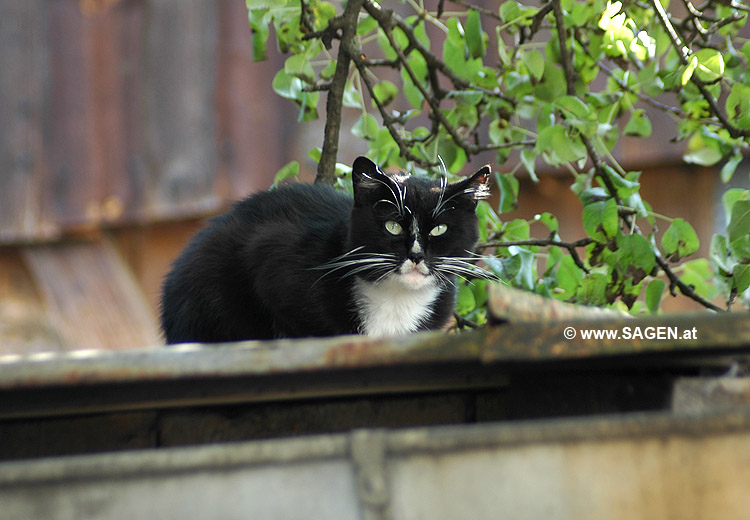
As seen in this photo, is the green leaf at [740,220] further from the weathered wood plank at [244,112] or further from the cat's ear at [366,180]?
the weathered wood plank at [244,112]

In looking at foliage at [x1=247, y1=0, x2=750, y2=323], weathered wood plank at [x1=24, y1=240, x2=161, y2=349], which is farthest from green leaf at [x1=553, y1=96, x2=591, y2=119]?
weathered wood plank at [x1=24, y1=240, x2=161, y2=349]

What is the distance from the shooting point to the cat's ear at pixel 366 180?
1.62 metres

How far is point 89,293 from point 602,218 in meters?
2.35

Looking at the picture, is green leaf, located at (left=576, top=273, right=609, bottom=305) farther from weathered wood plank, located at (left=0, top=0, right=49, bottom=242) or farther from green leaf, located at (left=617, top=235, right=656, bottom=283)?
weathered wood plank, located at (left=0, top=0, right=49, bottom=242)

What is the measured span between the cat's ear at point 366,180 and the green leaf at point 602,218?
39 centimetres

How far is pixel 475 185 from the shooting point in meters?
1.71

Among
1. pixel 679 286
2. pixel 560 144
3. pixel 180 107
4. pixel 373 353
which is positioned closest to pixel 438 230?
pixel 560 144

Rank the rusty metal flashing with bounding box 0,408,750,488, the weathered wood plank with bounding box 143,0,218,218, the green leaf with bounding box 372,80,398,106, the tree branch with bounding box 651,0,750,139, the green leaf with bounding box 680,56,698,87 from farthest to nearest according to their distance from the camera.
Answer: the weathered wood plank with bounding box 143,0,218,218 < the green leaf with bounding box 372,80,398,106 < the tree branch with bounding box 651,0,750,139 < the green leaf with bounding box 680,56,698,87 < the rusty metal flashing with bounding box 0,408,750,488

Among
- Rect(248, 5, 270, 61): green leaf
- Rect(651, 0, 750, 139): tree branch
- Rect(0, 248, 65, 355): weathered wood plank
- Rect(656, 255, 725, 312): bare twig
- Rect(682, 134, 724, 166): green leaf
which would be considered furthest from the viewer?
Rect(0, 248, 65, 355): weathered wood plank

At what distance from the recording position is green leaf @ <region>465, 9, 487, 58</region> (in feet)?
5.88

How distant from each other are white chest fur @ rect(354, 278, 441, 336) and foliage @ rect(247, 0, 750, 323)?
16cm

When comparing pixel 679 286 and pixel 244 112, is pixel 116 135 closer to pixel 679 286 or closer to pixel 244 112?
pixel 244 112

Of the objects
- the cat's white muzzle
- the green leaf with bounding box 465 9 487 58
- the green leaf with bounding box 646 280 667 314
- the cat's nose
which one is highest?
the green leaf with bounding box 465 9 487 58

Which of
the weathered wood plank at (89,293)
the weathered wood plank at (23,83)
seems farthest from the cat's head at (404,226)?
the weathered wood plank at (23,83)
